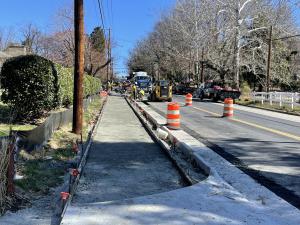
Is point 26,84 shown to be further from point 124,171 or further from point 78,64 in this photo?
point 124,171

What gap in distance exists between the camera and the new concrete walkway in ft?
28.2

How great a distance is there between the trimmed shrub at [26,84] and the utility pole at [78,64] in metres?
0.95

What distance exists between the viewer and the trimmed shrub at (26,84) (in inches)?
607

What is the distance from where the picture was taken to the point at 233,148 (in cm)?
1362

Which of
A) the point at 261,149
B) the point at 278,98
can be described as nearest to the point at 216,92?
the point at 278,98

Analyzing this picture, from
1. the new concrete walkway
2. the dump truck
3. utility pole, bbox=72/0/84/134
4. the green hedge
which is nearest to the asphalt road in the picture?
the new concrete walkway

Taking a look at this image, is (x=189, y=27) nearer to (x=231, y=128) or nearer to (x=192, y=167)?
(x=231, y=128)

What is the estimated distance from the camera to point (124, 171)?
10461mm

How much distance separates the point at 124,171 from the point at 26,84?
6328 millimetres

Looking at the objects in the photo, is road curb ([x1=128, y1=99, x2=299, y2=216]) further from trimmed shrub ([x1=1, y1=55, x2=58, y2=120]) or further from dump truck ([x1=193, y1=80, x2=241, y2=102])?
dump truck ([x1=193, y1=80, x2=241, y2=102])

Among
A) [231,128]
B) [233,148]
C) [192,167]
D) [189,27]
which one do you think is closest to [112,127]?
[231,128]

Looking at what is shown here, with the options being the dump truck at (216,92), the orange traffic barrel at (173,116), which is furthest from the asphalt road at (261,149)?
the dump truck at (216,92)

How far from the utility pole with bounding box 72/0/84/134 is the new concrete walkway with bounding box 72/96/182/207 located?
81 cm

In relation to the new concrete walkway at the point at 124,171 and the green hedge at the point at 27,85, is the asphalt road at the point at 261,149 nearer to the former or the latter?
the new concrete walkway at the point at 124,171
